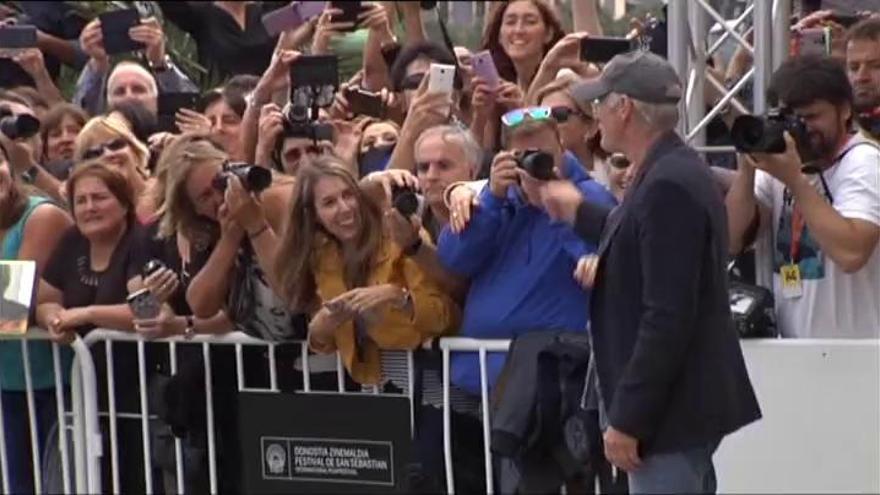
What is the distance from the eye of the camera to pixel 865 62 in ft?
21.1

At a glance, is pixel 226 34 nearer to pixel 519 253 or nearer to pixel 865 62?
pixel 519 253

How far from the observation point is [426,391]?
6.29 m

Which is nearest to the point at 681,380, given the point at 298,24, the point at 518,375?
the point at 518,375

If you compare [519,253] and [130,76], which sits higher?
[130,76]

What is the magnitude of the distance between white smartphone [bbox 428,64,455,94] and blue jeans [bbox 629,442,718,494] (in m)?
2.13

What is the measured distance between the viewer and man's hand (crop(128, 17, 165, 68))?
8570mm

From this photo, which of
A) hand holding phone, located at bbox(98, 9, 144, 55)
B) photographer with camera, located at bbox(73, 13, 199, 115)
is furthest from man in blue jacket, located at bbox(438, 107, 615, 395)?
hand holding phone, located at bbox(98, 9, 144, 55)

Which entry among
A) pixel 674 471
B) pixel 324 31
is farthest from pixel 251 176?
pixel 324 31

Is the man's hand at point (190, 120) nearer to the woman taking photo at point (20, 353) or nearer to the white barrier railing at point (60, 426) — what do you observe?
the woman taking photo at point (20, 353)

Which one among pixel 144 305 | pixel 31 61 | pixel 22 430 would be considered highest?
pixel 31 61

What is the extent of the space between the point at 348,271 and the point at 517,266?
1.92 ft

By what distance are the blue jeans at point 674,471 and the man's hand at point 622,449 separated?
0.04 m

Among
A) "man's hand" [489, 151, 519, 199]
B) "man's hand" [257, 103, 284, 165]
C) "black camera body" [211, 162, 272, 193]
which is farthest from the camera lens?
"man's hand" [257, 103, 284, 165]

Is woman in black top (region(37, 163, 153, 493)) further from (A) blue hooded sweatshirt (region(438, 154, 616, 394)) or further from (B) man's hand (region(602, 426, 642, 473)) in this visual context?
(B) man's hand (region(602, 426, 642, 473))
